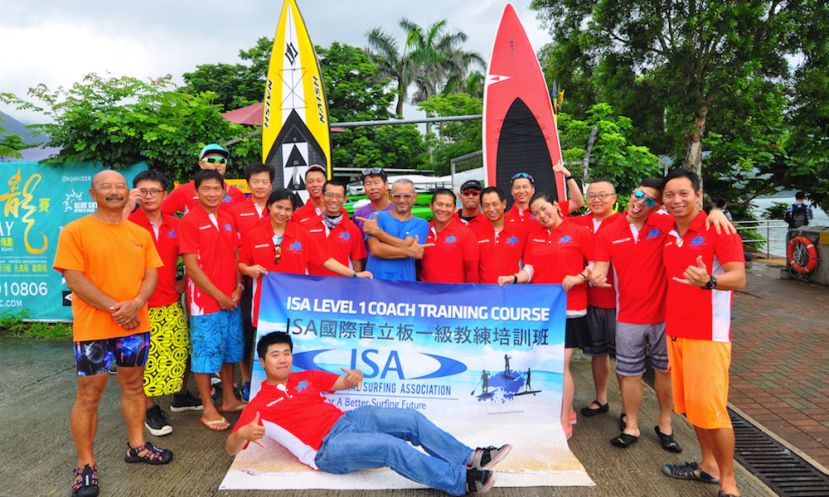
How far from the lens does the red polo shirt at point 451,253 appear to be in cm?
380

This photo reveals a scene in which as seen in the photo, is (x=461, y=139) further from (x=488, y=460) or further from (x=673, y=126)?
(x=488, y=460)

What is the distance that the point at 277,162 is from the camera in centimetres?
662

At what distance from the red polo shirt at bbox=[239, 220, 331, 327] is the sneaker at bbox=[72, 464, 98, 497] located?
1.29m

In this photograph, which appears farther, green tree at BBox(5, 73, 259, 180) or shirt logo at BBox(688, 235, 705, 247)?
green tree at BBox(5, 73, 259, 180)

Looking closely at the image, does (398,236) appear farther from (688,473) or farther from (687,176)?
(688,473)

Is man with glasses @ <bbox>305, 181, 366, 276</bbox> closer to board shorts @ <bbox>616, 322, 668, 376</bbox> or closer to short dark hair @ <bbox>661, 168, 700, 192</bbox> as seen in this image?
board shorts @ <bbox>616, 322, 668, 376</bbox>

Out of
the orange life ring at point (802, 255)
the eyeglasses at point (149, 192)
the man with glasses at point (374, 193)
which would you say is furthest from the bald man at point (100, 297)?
the orange life ring at point (802, 255)

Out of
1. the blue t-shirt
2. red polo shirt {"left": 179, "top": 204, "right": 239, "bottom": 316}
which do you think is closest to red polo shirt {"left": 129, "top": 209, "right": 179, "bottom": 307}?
red polo shirt {"left": 179, "top": 204, "right": 239, "bottom": 316}

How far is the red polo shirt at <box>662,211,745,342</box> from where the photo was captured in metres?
2.80

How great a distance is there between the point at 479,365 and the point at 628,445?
104 cm

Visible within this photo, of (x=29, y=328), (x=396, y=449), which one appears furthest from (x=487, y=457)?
(x=29, y=328)

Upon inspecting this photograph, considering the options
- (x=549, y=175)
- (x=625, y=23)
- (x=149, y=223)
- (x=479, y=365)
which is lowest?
(x=479, y=365)

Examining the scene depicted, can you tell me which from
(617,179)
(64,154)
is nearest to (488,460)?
(64,154)

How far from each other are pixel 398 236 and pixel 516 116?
3.62 m
